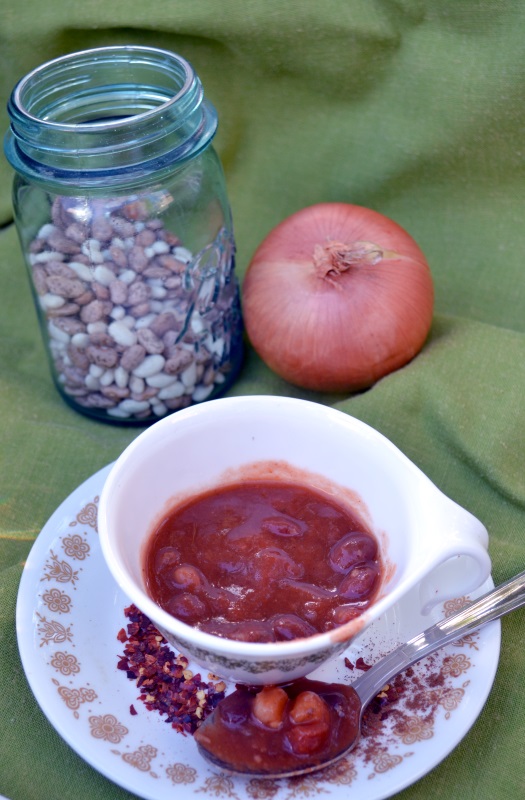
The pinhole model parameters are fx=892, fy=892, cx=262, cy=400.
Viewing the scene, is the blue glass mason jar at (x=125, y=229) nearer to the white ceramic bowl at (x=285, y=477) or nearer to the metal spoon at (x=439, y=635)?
the white ceramic bowl at (x=285, y=477)

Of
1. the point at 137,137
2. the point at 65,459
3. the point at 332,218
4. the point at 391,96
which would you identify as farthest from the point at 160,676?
the point at 391,96

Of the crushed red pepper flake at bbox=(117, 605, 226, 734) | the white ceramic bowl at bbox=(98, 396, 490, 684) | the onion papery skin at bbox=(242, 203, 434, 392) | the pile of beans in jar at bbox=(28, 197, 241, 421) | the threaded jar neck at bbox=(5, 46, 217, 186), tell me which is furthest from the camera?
the onion papery skin at bbox=(242, 203, 434, 392)

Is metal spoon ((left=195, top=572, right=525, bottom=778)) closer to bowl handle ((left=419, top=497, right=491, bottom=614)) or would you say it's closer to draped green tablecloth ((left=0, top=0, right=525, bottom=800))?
bowl handle ((left=419, top=497, right=491, bottom=614))

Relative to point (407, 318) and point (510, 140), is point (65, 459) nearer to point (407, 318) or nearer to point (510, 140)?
point (407, 318)

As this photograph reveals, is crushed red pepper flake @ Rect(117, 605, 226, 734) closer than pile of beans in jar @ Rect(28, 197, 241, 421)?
Yes

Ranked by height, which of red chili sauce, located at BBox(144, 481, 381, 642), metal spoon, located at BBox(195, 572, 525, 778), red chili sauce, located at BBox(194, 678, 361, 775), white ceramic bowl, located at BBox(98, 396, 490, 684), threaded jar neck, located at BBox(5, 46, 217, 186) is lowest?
metal spoon, located at BBox(195, 572, 525, 778)

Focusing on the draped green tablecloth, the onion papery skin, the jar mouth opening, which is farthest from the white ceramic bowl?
the jar mouth opening
